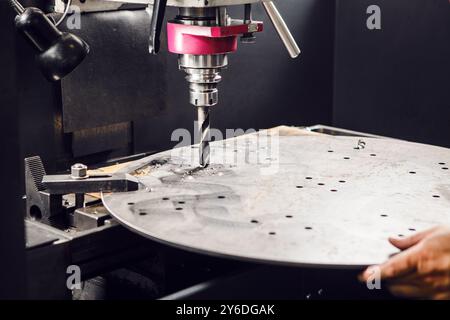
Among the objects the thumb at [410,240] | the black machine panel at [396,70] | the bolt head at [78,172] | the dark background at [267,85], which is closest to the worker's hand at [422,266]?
the thumb at [410,240]

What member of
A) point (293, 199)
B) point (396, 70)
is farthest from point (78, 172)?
point (396, 70)

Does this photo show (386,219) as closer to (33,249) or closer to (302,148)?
(302,148)

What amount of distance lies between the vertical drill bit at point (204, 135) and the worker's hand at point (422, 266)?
46cm

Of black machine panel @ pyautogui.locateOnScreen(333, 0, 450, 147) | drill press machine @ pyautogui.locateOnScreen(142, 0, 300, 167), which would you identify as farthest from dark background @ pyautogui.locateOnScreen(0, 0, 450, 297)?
drill press machine @ pyautogui.locateOnScreen(142, 0, 300, 167)

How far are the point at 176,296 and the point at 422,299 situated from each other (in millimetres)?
383

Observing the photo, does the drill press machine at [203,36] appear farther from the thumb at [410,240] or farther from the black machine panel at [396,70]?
the black machine panel at [396,70]

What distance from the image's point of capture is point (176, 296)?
1.15 meters

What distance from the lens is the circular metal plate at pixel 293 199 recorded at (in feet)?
4.00

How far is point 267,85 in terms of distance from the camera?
242 cm

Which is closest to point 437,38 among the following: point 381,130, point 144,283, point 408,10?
point 408,10

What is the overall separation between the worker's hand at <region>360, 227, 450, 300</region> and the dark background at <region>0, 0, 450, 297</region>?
0.78 meters

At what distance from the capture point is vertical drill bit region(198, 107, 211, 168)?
1515 millimetres

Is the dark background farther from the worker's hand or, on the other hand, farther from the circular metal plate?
the worker's hand

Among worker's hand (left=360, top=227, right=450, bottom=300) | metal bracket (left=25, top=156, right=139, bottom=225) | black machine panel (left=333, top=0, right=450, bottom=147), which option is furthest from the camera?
black machine panel (left=333, top=0, right=450, bottom=147)
